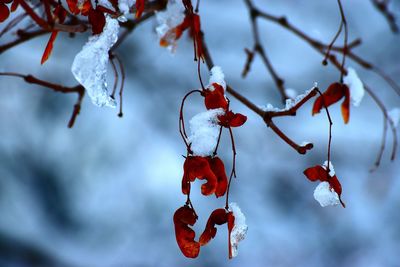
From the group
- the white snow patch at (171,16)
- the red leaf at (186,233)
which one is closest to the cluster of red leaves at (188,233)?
the red leaf at (186,233)

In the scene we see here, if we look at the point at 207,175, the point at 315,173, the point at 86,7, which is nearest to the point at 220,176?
the point at 207,175

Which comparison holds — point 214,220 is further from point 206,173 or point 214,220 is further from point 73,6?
point 73,6

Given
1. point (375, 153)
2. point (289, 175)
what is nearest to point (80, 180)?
point (289, 175)

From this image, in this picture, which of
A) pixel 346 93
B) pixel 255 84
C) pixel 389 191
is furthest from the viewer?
pixel 389 191

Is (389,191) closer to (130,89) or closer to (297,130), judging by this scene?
(297,130)

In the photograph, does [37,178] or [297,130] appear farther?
[37,178]

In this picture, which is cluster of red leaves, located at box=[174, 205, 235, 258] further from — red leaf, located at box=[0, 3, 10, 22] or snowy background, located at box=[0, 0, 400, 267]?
snowy background, located at box=[0, 0, 400, 267]

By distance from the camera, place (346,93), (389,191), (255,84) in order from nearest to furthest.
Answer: (346,93), (255,84), (389,191)
